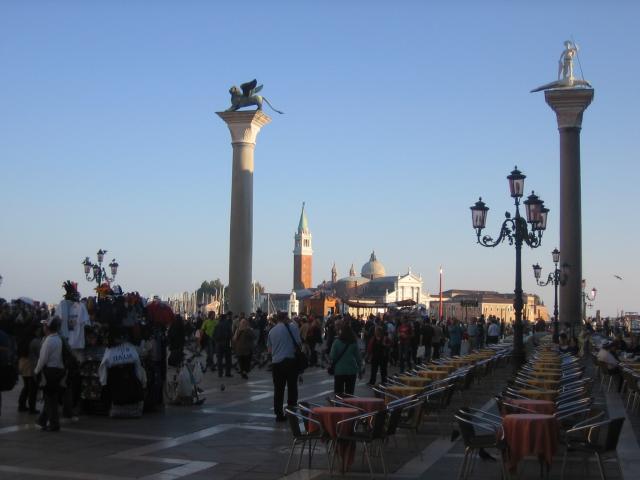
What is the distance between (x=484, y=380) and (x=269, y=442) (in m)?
11.4

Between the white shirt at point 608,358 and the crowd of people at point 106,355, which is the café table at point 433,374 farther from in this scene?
the white shirt at point 608,358

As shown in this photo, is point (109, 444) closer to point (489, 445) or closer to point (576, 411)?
point (489, 445)

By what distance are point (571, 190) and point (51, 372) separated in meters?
37.0

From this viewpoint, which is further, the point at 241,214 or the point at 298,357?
the point at 241,214

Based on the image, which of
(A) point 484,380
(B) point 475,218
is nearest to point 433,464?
(B) point 475,218

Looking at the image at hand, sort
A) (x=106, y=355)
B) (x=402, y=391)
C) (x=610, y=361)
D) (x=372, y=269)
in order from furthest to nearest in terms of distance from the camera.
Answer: (x=372, y=269)
(x=610, y=361)
(x=106, y=355)
(x=402, y=391)

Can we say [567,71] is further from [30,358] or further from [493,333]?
[30,358]

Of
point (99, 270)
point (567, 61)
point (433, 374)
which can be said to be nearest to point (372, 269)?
point (567, 61)

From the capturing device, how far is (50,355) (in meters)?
10.9

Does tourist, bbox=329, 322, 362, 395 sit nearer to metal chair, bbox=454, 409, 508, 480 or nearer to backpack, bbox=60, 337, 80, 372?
backpack, bbox=60, 337, 80, 372

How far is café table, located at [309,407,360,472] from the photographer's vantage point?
842cm

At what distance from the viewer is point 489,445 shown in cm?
799

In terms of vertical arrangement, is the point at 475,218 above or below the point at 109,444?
above

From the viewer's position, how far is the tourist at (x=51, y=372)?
35.7 feet
